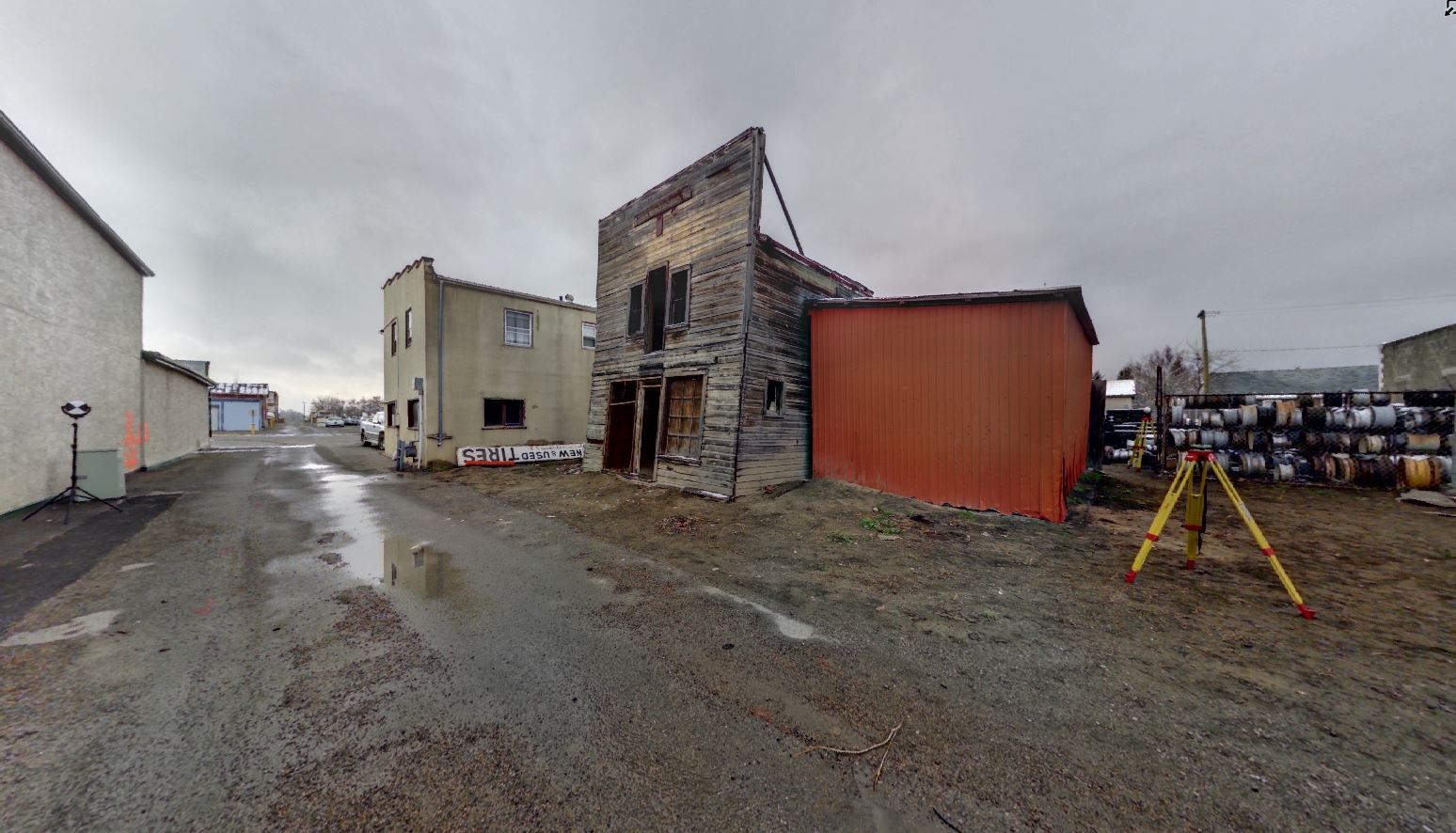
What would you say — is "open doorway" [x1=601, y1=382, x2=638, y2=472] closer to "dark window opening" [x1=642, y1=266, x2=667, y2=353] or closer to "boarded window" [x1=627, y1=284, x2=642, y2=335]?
"dark window opening" [x1=642, y1=266, x2=667, y2=353]

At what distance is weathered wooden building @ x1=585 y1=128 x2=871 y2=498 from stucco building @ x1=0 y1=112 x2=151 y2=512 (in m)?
9.52

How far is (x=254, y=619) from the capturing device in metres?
3.88

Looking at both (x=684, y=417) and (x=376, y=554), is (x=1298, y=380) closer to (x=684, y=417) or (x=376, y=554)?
(x=684, y=417)

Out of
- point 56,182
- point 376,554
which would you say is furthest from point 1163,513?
point 56,182

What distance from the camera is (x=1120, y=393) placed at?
91.0ft

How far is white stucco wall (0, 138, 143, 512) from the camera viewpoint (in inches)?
288

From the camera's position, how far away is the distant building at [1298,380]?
30.5 metres

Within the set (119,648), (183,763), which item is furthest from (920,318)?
(119,648)

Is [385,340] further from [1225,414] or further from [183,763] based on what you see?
[1225,414]

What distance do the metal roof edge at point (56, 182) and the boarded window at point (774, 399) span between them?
1322 centimetres

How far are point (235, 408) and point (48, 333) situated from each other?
51.5 metres

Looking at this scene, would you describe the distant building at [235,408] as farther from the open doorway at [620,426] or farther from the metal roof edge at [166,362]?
the open doorway at [620,426]

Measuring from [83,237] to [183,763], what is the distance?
46.8ft

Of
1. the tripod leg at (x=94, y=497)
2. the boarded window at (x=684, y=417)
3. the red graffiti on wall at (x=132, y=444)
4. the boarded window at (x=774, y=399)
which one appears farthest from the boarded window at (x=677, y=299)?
the red graffiti on wall at (x=132, y=444)
